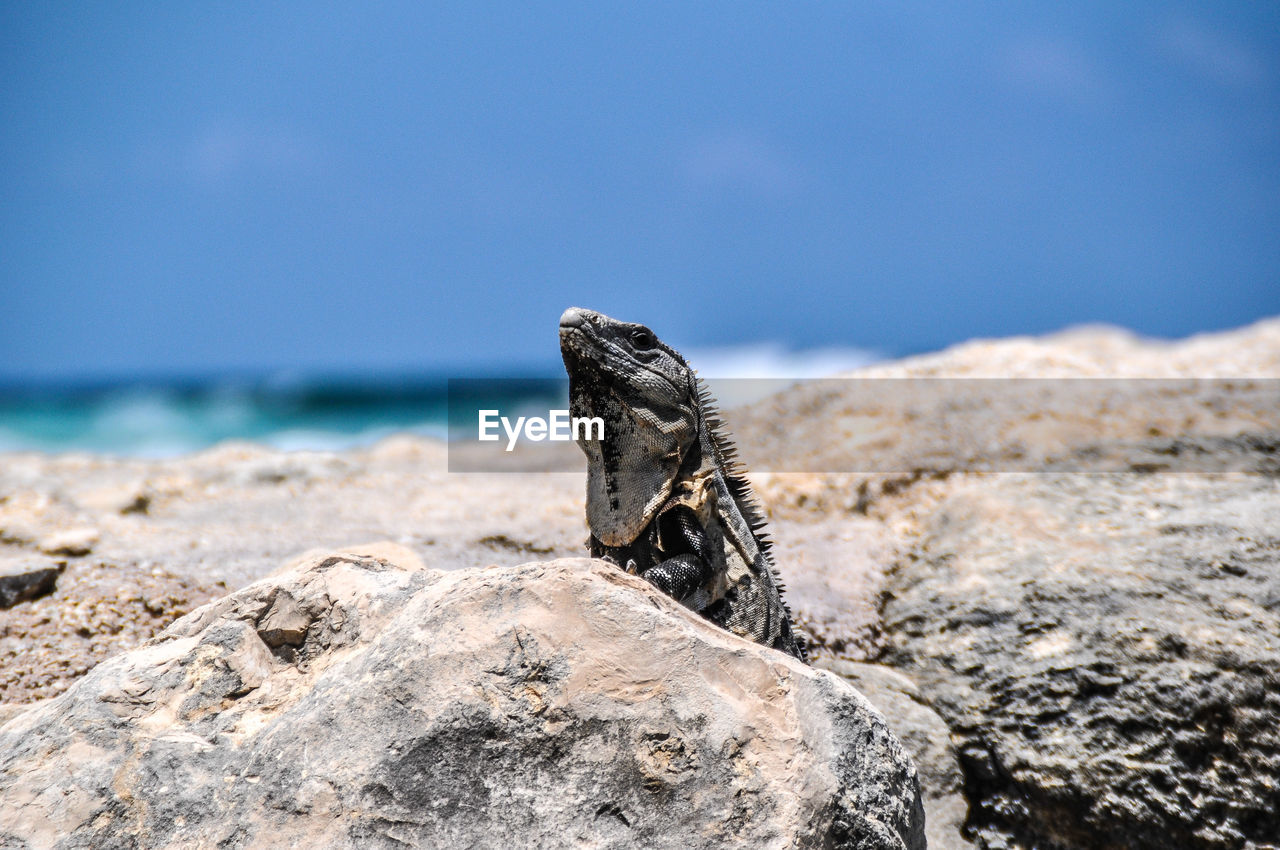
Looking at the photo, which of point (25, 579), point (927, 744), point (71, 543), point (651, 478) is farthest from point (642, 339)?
point (71, 543)

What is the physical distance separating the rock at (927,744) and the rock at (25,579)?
13.3 feet

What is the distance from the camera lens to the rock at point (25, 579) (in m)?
4.63

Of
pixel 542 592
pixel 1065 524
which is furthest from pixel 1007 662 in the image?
pixel 542 592

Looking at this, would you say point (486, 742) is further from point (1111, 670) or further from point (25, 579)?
point (1111, 670)

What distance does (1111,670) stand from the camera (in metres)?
4.70

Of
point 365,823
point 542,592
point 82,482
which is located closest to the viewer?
point 365,823

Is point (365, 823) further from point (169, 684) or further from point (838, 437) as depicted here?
point (838, 437)

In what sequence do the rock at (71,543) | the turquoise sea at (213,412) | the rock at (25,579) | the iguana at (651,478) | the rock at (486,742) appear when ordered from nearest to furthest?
the rock at (486,742) → the iguana at (651,478) → the rock at (25,579) → the rock at (71,543) → the turquoise sea at (213,412)

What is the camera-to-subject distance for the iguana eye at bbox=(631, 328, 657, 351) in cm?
411

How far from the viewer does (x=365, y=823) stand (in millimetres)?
2473

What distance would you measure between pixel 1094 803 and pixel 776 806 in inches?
109

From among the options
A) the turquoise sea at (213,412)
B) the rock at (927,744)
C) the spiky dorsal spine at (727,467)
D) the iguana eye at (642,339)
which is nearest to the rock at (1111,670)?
the rock at (927,744)

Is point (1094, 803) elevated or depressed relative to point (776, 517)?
depressed

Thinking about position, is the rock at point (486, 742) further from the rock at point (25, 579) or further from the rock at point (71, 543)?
the rock at point (71, 543)
